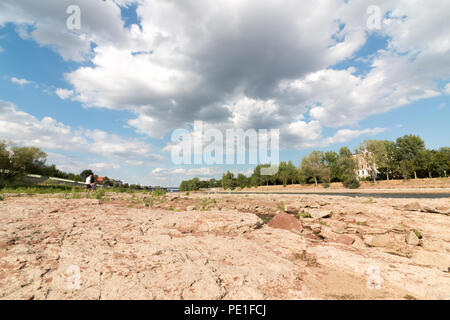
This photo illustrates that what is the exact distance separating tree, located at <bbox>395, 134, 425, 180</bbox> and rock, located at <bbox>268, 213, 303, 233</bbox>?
71.9 meters

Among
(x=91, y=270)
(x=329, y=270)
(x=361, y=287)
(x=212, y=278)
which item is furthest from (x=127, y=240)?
(x=361, y=287)

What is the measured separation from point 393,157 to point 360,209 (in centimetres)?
7207

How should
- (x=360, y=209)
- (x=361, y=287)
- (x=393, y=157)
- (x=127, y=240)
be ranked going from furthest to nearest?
(x=393, y=157) < (x=360, y=209) < (x=127, y=240) < (x=361, y=287)

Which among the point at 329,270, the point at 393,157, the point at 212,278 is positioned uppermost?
the point at 393,157

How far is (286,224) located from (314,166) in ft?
228

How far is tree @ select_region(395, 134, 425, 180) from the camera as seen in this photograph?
58.3 m

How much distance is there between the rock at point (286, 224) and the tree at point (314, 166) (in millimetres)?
66654

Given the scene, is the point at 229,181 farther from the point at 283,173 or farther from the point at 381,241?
the point at 381,241

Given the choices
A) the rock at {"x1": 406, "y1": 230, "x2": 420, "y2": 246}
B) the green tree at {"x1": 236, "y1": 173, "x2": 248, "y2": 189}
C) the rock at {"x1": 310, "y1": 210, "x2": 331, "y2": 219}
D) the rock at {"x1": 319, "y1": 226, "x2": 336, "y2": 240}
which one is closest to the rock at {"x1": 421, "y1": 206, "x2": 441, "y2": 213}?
the rock at {"x1": 406, "y1": 230, "x2": 420, "y2": 246}

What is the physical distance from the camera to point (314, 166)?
69062 millimetres

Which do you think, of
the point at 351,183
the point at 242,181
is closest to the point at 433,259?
the point at 351,183

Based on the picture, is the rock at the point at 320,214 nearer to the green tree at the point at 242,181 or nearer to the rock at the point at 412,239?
the rock at the point at 412,239
